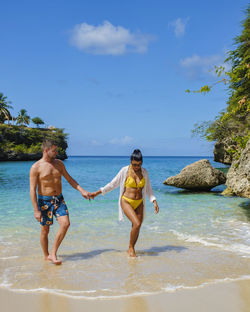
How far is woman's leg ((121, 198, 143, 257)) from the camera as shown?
17.8 ft

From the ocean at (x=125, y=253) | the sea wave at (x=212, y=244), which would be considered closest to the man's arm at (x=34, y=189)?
the ocean at (x=125, y=253)

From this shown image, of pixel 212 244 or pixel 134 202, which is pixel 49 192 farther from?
pixel 212 244

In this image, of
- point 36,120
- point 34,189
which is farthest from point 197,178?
point 36,120

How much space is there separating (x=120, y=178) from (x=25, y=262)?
7.22ft

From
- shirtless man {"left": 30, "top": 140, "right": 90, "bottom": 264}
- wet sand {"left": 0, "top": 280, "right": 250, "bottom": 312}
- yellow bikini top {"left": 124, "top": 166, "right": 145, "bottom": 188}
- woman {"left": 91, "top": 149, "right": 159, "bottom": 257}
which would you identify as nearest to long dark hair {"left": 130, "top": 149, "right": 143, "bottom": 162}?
woman {"left": 91, "top": 149, "right": 159, "bottom": 257}

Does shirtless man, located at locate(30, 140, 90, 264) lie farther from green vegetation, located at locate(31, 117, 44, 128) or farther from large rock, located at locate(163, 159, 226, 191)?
green vegetation, located at locate(31, 117, 44, 128)

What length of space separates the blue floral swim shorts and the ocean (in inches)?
31.0

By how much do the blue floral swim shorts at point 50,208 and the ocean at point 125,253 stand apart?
0.79 meters

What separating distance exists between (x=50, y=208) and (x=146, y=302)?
226 centimetres

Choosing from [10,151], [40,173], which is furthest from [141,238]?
[10,151]

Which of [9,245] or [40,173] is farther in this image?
[9,245]

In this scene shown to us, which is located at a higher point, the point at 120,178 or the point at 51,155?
the point at 51,155

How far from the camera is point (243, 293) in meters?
3.94

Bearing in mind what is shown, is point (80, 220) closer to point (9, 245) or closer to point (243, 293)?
point (9, 245)
